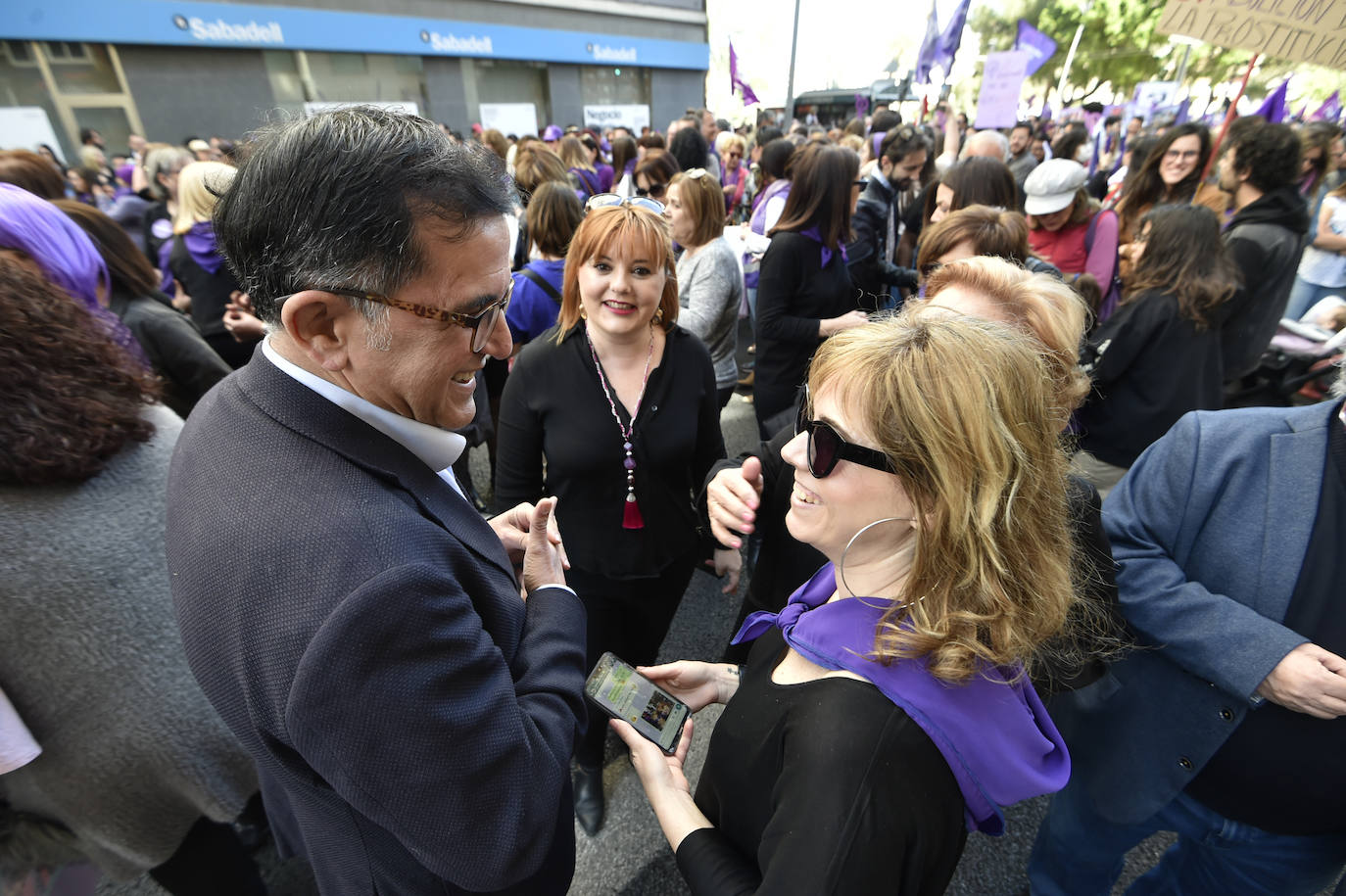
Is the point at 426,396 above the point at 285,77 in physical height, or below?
below

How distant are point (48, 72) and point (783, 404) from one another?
18397 mm

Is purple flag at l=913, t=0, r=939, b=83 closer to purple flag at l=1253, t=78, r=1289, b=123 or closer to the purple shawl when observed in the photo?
purple flag at l=1253, t=78, r=1289, b=123

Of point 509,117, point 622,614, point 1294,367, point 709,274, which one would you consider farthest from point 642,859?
point 509,117

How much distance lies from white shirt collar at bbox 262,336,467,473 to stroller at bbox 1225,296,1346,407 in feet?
11.6

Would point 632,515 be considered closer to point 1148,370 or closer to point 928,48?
point 1148,370

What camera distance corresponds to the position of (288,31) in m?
15.3

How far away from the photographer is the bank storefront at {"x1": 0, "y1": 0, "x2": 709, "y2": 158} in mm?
12906

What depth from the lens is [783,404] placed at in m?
3.65

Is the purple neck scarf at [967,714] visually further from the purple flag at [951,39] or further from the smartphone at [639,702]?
the purple flag at [951,39]

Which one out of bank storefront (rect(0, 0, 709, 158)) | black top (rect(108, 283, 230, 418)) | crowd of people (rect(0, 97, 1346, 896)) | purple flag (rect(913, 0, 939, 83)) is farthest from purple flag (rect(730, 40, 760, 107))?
black top (rect(108, 283, 230, 418))

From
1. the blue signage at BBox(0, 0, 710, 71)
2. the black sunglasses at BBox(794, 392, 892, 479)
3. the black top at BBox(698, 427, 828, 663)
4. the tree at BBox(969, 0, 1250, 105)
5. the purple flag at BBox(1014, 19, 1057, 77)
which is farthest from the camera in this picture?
the tree at BBox(969, 0, 1250, 105)

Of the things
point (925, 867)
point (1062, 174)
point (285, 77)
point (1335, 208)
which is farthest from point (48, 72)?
point (1335, 208)

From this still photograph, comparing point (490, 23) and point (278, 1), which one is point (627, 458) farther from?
point (490, 23)

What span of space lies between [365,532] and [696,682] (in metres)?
1.01
